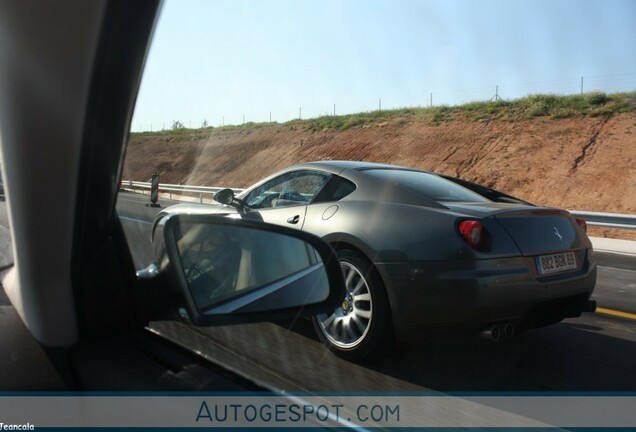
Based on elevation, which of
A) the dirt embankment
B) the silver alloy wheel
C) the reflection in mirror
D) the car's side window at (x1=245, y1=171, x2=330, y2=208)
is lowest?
the silver alloy wheel

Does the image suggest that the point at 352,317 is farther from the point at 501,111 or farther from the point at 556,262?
the point at 501,111

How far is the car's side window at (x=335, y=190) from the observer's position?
4.71 m

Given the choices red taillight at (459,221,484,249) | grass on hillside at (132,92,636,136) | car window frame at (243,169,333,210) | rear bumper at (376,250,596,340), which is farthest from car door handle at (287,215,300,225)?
grass on hillside at (132,92,636,136)

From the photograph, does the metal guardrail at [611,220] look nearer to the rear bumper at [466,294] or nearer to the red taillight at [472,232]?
the rear bumper at [466,294]

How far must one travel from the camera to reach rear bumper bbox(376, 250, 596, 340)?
12.0ft

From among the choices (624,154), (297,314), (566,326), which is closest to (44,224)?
(297,314)

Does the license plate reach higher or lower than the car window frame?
lower

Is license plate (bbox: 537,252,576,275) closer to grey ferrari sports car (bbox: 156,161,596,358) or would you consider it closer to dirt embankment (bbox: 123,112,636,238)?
grey ferrari sports car (bbox: 156,161,596,358)

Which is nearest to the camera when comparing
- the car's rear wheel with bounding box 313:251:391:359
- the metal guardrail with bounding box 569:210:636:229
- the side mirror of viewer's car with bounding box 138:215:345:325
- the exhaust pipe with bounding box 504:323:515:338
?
the side mirror of viewer's car with bounding box 138:215:345:325

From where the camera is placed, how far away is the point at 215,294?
2293 mm

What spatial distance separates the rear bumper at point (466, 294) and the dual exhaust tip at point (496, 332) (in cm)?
4

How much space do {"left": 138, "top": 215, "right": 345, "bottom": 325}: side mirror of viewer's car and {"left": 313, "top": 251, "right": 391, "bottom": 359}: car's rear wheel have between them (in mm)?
1410

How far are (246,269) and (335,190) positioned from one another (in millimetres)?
2419

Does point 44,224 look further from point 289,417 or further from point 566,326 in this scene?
point 566,326
